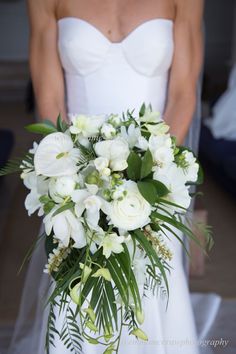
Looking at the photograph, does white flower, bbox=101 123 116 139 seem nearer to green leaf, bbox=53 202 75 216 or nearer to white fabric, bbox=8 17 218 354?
green leaf, bbox=53 202 75 216

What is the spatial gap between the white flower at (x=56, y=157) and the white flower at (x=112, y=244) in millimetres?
138

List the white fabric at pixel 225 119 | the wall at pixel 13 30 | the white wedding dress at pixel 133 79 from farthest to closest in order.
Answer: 1. the wall at pixel 13 30
2. the white fabric at pixel 225 119
3. the white wedding dress at pixel 133 79

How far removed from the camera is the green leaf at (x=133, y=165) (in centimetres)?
112

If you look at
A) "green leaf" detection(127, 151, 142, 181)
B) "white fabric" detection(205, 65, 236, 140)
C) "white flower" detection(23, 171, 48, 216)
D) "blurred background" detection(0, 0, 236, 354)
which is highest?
"green leaf" detection(127, 151, 142, 181)

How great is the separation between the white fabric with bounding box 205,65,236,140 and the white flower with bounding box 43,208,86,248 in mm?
4122

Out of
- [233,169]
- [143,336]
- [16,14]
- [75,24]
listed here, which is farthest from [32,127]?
[16,14]

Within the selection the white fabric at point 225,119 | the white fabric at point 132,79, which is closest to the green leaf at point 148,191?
the white fabric at point 132,79

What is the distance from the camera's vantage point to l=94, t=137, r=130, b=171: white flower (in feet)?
3.61

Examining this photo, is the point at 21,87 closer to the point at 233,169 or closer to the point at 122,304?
the point at 233,169

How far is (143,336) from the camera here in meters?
1.14

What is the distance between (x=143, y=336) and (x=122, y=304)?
0.07 meters

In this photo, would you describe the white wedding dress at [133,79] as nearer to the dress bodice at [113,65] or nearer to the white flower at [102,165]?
the dress bodice at [113,65]

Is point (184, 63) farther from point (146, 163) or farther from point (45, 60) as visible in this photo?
point (146, 163)

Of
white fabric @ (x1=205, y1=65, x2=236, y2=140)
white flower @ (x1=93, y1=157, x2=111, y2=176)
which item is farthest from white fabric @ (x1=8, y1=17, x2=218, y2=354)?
→ white fabric @ (x1=205, y1=65, x2=236, y2=140)
